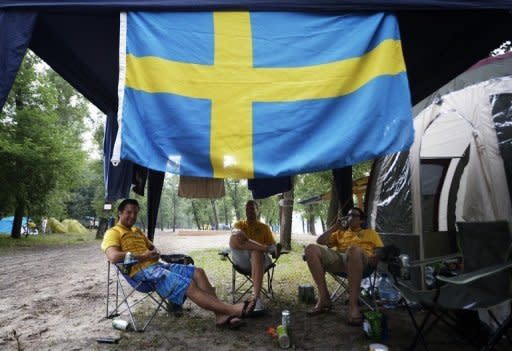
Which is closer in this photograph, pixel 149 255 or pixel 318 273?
pixel 149 255

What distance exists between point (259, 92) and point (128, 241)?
2.03 metres

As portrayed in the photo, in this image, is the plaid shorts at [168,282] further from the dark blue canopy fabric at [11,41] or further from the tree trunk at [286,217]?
the tree trunk at [286,217]

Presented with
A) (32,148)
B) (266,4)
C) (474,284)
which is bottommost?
(474,284)

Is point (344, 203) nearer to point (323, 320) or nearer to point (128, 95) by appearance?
point (323, 320)

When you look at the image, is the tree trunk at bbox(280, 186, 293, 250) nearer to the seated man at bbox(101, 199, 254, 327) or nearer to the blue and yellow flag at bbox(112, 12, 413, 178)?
the seated man at bbox(101, 199, 254, 327)

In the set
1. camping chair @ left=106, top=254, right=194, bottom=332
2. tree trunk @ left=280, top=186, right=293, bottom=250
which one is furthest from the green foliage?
camping chair @ left=106, top=254, right=194, bottom=332

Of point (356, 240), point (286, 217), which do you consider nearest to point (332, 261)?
point (356, 240)

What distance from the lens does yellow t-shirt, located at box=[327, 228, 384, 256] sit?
355 cm

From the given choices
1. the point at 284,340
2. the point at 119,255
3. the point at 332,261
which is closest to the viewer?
the point at 284,340

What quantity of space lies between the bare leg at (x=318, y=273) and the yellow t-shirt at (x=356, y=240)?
46 cm

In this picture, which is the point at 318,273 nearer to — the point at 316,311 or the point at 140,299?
the point at 316,311

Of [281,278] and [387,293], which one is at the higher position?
[387,293]

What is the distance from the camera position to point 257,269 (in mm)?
3508

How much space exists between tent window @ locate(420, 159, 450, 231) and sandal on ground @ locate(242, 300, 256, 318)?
278 centimetres
